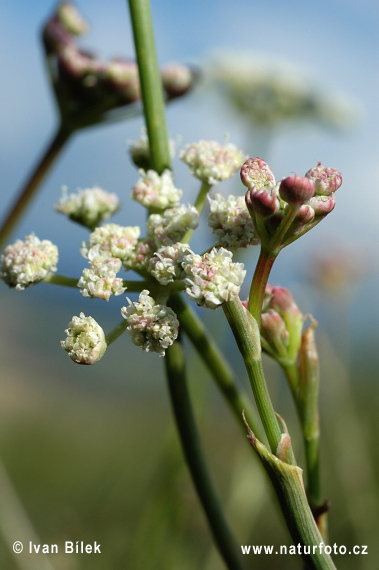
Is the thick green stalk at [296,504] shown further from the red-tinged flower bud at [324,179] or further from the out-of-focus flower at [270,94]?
the out-of-focus flower at [270,94]

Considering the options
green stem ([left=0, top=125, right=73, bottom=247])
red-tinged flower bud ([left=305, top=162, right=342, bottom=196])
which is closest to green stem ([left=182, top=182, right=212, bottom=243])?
red-tinged flower bud ([left=305, top=162, right=342, bottom=196])

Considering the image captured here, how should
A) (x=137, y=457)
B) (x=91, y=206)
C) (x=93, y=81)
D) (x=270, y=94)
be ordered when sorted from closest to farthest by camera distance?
(x=91, y=206) → (x=93, y=81) → (x=270, y=94) → (x=137, y=457)

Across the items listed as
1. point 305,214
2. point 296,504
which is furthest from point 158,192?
point 296,504

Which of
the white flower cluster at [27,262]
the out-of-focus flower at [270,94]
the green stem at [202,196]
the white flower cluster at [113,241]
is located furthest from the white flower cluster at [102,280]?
the out-of-focus flower at [270,94]

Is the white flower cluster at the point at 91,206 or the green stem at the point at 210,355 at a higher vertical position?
the white flower cluster at the point at 91,206

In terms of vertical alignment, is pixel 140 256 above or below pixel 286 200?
below

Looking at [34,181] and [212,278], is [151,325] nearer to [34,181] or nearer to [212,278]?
[212,278]
